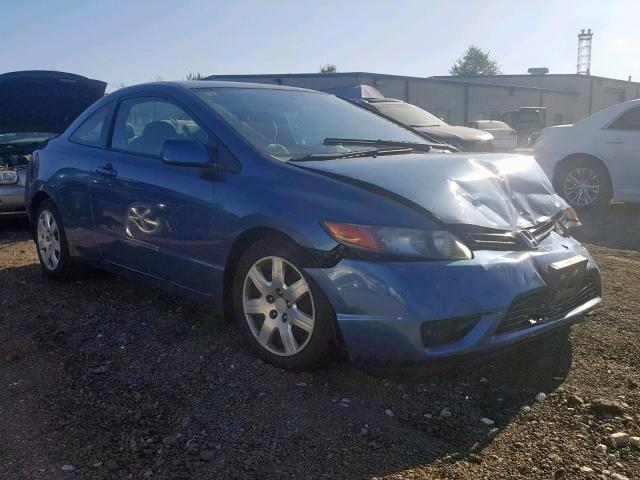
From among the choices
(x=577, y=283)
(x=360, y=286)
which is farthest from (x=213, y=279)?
(x=577, y=283)

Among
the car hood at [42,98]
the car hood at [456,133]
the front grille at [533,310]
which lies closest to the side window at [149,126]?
the front grille at [533,310]

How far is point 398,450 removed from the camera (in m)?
2.79

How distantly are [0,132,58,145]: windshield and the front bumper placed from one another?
6690 millimetres

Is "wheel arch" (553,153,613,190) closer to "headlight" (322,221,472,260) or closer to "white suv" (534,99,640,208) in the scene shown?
"white suv" (534,99,640,208)

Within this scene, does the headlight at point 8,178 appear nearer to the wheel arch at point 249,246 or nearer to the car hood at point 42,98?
the car hood at point 42,98

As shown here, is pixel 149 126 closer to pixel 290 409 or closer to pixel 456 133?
pixel 290 409

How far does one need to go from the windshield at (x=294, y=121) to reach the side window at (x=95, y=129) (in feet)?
3.40

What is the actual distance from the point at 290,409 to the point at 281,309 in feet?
1.84

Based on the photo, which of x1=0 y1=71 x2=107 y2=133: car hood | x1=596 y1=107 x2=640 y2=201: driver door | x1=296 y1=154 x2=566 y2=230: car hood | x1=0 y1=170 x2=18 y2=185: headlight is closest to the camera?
x1=296 y1=154 x2=566 y2=230: car hood

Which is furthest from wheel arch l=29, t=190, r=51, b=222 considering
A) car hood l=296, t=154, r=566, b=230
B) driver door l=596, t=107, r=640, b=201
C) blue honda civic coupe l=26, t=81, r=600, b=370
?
driver door l=596, t=107, r=640, b=201

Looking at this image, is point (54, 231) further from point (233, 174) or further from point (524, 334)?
point (524, 334)

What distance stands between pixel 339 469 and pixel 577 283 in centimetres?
172

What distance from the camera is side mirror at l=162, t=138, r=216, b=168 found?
3807mm

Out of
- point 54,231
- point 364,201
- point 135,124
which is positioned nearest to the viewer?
point 364,201
